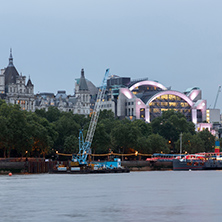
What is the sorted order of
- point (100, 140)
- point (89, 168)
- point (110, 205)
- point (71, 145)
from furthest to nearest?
point (100, 140) → point (71, 145) → point (89, 168) → point (110, 205)

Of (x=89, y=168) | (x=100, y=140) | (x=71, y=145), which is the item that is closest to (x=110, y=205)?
(x=89, y=168)

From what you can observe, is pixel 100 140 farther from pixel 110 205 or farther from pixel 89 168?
pixel 110 205

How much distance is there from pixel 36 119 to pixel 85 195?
103 metres

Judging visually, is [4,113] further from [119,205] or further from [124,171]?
[119,205]

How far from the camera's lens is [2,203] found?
6806 centimetres

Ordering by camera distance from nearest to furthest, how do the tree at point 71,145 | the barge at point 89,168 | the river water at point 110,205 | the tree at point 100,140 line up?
the river water at point 110,205 → the barge at point 89,168 → the tree at point 71,145 → the tree at point 100,140

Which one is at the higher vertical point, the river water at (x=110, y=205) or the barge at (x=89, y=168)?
the barge at (x=89, y=168)

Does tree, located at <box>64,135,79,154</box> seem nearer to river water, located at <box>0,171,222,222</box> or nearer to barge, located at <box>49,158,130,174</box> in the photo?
barge, located at <box>49,158,130,174</box>

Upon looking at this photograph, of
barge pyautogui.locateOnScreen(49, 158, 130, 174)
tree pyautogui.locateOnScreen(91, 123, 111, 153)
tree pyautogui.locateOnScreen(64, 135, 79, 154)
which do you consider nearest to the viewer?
barge pyautogui.locateOnScreen(49, 158, 130, 174)

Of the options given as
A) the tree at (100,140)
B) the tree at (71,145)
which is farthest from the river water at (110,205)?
the tree at (100,140)

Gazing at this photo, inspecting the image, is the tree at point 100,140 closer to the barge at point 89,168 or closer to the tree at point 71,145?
the tree at point 71,145

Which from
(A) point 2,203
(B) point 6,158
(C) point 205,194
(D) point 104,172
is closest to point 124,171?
(D) point 104,172

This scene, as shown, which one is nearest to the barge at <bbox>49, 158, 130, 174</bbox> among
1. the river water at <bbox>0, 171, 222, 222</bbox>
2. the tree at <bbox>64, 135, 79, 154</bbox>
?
the tree at <bbox>64, 135, 79, 154</bbox>

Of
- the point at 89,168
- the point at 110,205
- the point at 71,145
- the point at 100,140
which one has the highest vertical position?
the point at 100,140
